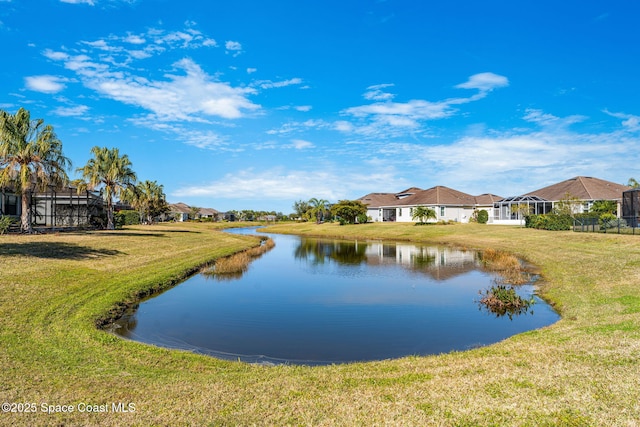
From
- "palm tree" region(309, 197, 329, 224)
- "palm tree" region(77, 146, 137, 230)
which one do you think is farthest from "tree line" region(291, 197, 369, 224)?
"palm tree" region(77, 146, 137, 230)

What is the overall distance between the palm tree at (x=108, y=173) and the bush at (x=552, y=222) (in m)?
49.0

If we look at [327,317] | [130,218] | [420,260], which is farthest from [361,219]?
[327,317]

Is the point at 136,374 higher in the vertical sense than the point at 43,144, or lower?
lower

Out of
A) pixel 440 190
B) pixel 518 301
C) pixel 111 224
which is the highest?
pixel 440 190

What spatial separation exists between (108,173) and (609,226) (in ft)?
173

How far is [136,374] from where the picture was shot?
862 centimetres

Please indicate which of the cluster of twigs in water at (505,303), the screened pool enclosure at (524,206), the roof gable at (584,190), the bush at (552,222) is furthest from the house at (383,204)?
the cluster of twigs in water at (505,303)

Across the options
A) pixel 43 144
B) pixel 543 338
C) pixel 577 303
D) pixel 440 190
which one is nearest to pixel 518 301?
pixel 577 303

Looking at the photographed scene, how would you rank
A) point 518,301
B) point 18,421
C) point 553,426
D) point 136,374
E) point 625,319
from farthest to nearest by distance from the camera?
point 518,301
point 625,319
point 136,374
point 18,421
point 553,426

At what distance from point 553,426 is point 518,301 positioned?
12.0 m

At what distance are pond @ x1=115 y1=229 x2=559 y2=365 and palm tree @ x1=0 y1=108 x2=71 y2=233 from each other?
17.9 meters

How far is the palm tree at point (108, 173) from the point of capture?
4769 centimetres

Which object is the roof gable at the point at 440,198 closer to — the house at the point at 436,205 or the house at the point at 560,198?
the house at the point at 436,205

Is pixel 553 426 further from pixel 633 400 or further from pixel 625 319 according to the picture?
pixel 625 319
